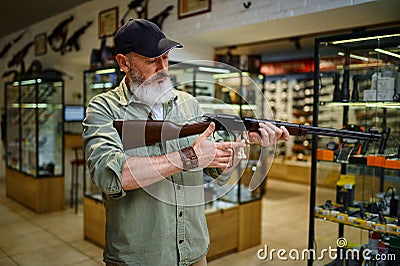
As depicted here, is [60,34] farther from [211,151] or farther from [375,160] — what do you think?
[211,151]

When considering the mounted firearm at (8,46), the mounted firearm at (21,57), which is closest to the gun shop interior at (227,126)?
the mounted firearm at (21,57)

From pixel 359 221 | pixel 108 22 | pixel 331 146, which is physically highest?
pixel 108 22

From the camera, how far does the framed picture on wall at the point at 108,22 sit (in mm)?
5230

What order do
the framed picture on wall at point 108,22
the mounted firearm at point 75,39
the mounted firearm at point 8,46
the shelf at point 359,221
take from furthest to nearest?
the mounted firearm at point 8,46 < the mounted firearm at point 75,39 < the framed picture on wall at point 108,22 < the shelf at point 359,221

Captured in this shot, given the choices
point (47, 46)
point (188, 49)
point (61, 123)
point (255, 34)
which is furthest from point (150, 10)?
point (47, 46)

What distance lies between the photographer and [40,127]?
5.47 m

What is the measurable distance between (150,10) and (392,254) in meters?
3.90

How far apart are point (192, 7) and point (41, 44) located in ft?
13.6

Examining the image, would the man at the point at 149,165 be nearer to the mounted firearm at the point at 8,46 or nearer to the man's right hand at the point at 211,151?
the man's right hand at the point at 211,151

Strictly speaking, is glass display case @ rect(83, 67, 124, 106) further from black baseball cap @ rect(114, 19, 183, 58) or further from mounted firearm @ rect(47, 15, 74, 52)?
black baseball cap @ rect(114, 19, 183, 58)

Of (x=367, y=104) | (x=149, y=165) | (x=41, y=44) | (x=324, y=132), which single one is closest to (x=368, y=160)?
(x=367, y=104)

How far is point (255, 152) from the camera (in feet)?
12.2

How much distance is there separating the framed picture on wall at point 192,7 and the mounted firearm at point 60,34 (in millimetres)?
2666

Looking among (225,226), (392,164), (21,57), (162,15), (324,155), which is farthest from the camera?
(21,57)
